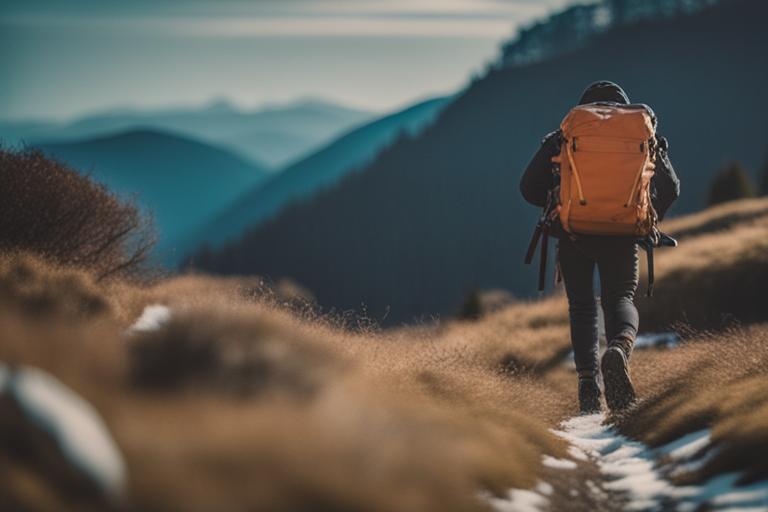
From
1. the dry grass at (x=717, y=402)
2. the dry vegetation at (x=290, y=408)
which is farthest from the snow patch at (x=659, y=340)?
the dry vegetation at (x=290, y=408)

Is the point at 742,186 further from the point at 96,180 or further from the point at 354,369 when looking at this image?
the point at 354,369

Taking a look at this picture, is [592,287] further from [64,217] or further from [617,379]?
[64,217]

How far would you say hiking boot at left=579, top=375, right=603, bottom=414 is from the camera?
726 cm

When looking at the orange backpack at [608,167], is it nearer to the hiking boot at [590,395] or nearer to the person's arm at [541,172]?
the person's arm at [541,172]

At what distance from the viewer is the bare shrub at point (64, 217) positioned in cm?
797

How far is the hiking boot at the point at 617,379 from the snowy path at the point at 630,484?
605mm

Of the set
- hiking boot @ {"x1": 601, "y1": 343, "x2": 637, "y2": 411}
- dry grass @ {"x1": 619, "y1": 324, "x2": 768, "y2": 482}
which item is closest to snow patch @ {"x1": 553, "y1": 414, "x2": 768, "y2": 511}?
dry grass @ {"x1": 619, "y1": 324, "x2": 768, "y2": 482}

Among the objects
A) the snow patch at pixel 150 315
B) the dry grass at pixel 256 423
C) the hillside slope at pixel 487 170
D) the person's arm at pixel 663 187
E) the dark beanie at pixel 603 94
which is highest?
the hillside slope at pixel 487 170

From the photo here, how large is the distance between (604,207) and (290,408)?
156 inches


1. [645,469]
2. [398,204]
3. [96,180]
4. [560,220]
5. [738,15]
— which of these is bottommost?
[645,469]

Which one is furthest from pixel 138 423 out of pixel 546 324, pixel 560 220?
pixel 546 324

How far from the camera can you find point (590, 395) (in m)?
7.29

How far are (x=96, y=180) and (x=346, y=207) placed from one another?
163 m

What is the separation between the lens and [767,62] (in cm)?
17538
